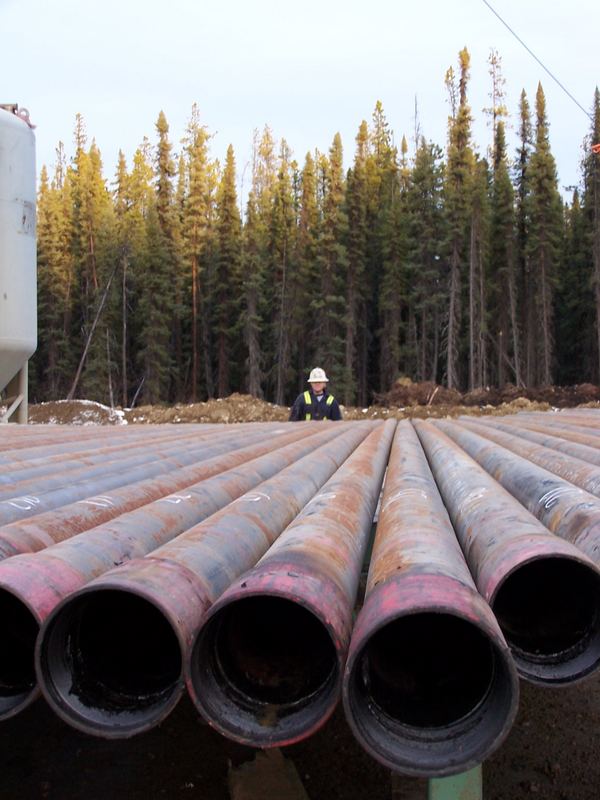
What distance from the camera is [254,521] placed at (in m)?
2.66

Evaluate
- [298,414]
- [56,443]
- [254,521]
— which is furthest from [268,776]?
[298,414]

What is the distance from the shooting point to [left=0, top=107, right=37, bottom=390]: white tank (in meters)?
9.02

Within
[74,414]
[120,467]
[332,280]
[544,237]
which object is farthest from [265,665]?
[544,237]

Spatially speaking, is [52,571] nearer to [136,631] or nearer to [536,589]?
[136,631]

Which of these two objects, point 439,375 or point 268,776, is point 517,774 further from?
point 439,375

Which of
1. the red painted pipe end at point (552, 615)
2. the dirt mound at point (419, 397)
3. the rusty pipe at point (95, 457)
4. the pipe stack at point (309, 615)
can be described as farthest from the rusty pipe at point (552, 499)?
the dirt mound at point (419, 397)

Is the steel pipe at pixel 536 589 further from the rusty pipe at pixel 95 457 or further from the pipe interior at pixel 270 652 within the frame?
the rusty pipe at pixel 95 457

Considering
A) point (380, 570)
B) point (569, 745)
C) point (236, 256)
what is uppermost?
point (236, 256)

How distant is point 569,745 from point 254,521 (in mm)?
2867

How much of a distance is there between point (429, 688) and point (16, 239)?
8.73 metres

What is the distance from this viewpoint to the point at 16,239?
30.2ft

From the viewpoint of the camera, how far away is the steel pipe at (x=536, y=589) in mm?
1919

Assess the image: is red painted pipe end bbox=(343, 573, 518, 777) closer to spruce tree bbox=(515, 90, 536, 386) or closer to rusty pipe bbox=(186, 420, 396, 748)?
rusty pipe bbox=(186, 420, 396, 748)

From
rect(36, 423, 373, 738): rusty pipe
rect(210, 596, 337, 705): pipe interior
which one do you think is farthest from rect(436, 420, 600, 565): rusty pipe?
rect(36, 423, 373, 738): rusty pipe
